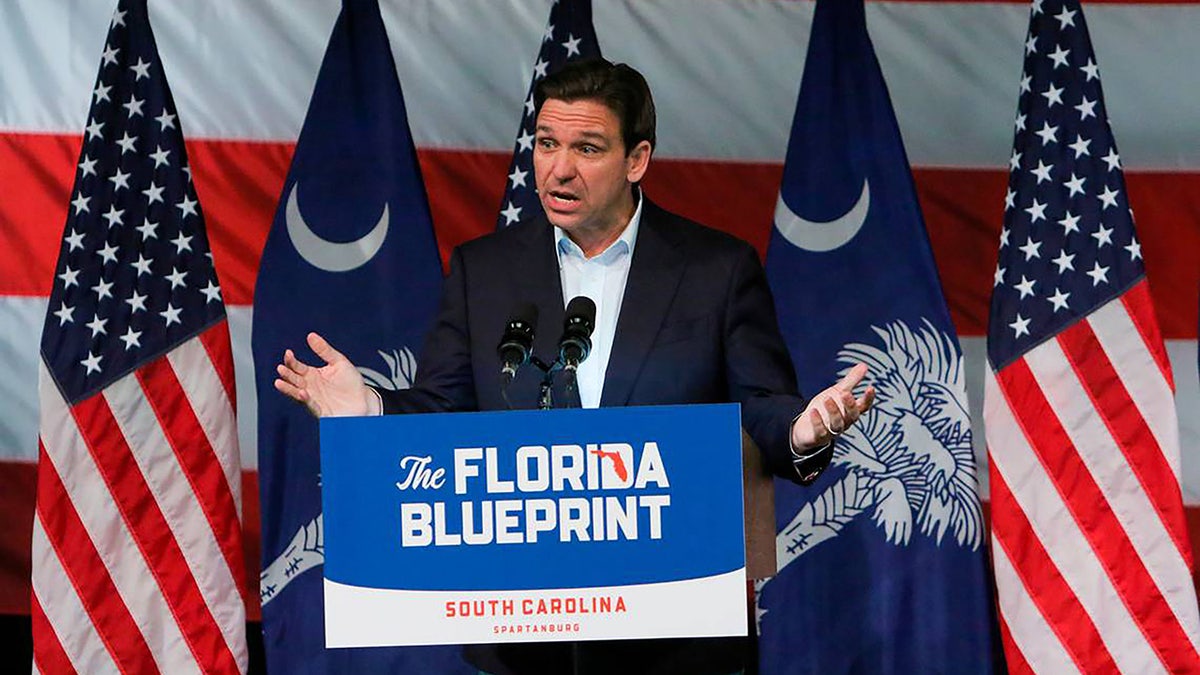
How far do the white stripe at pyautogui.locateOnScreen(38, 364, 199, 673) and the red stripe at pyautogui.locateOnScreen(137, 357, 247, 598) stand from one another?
0.18 metres

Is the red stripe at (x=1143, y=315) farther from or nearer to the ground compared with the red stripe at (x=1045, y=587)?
farther from the ground

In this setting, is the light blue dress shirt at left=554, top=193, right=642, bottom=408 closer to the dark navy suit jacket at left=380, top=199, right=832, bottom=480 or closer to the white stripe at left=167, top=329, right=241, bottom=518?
the dark navy suit jacket at left=380, top=199, right=832, bottom=480

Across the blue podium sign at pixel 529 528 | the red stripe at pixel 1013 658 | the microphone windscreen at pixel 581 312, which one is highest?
the microphone windscreen at pixel 581 312

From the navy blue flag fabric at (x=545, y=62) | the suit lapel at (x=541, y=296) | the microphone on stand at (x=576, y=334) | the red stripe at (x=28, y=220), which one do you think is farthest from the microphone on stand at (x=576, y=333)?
the red stripe at (x=28, y=220)

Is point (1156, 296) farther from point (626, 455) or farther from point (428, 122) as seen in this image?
point (626, 455)

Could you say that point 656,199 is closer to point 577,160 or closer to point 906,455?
point 906,455

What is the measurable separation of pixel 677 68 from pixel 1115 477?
1.54 m

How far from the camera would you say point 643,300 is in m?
2.46

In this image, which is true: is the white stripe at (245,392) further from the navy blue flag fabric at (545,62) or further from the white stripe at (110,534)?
the navy blue flag fabric at (545,62)

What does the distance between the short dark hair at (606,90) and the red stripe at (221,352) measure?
1.60 metres

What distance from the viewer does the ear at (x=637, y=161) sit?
2.53 m

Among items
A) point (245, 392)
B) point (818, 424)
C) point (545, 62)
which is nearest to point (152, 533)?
point (245, 392)

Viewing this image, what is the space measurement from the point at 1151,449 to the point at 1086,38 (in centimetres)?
96

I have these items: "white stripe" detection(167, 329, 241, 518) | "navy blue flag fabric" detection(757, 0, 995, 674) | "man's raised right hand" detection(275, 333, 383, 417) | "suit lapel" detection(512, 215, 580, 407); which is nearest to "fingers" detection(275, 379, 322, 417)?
"man's raised right hand" detection(275, 333, 383, 417)
